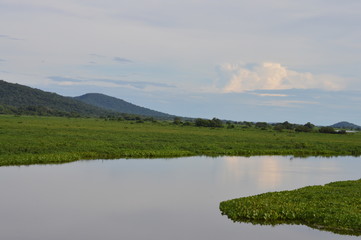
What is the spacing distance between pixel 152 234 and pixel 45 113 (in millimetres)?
175163

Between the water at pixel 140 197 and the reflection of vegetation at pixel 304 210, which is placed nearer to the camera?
the water at pixel 140 197

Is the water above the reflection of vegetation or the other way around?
the other way around

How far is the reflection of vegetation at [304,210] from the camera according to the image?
17078 millimetres

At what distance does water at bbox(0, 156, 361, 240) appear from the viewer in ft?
53.6

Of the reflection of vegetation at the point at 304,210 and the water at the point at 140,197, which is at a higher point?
the reflection of vegetation at the point at 304,210

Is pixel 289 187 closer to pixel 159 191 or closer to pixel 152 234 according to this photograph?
pixel 159 191

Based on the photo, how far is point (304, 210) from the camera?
→ 18.6 metres

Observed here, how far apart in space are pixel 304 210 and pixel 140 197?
8.99 m

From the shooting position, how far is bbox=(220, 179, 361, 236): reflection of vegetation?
1708cm

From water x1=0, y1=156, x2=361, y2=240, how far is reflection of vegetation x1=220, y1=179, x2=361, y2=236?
26.5 inches

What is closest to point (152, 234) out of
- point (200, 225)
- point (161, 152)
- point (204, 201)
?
point (200, 225)

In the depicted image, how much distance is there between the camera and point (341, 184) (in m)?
27.2

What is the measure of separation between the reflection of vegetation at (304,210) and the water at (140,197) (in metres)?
0.67

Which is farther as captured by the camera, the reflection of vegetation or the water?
the reflection of vegetation
